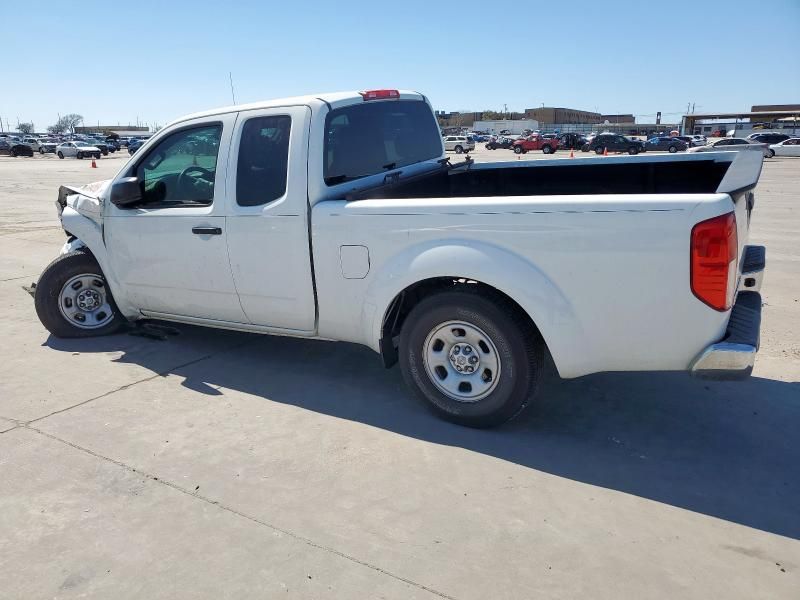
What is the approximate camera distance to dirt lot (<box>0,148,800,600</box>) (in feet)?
8.23

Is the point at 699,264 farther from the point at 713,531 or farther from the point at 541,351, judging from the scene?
the point at 713,531

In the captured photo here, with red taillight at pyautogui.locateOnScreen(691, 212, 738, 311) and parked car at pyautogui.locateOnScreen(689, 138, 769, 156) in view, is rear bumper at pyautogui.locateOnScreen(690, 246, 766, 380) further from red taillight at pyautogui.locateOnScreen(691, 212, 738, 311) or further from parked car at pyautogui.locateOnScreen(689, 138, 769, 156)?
parked car at pyautogui.locateOnScreen(689, 138, 769, 156)

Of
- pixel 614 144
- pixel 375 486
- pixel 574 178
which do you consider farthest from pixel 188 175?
pixel 614 144

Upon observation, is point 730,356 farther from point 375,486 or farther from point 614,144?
point 614,144

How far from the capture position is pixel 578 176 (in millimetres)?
4773

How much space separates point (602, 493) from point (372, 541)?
3.81 ft

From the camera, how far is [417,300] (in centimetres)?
385

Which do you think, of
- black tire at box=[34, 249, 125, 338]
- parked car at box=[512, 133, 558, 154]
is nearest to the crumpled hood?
black tire at box=[34, 249, 125, 338]

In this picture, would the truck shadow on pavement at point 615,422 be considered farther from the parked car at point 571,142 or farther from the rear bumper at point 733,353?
the parked car at point 571,142

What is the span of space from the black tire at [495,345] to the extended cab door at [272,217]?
2.60ft

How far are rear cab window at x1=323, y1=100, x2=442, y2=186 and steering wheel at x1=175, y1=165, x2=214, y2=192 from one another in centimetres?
98

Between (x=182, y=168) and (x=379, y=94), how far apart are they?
5.19 feet

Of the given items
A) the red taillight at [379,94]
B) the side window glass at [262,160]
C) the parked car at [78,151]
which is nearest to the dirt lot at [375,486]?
the side window glass at [262,160]

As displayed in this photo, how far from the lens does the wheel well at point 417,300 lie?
11.3ft
